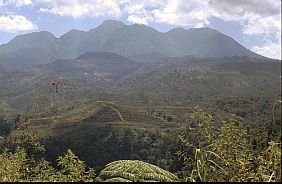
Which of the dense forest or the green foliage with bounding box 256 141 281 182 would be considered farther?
the dense forest

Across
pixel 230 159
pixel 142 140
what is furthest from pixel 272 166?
pixel 142 140

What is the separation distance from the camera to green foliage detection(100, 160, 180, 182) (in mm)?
7547

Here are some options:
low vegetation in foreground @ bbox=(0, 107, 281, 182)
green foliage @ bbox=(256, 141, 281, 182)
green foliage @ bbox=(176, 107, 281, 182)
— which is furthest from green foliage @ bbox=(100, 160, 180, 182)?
green foliage @ bbox=(256, 141, 281, 182)

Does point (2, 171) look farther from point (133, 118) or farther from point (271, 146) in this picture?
point (133, 118)

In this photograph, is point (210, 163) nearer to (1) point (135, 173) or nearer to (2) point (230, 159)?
(2) point (230, 159)

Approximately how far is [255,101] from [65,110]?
81.4 meters

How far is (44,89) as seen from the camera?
9.28m

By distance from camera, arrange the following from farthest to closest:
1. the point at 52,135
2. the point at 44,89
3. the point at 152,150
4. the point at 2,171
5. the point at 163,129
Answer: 1. the point at 163,129
2. the point at 52,135
3. the point at 152,150
4. the point at 44,89
5. the point at 2,171

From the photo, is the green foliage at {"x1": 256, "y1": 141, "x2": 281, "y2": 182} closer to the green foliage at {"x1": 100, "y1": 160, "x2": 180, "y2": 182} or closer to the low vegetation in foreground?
the low vegetation in foreground

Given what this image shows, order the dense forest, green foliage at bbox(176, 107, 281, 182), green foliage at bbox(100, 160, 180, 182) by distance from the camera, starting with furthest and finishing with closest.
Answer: green foliage at bbox(100, 160, 180, 182), the dense forest, green foliage at bbox(176, 107, 281, 182)

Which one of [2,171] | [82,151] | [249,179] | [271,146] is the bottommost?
[82,151]

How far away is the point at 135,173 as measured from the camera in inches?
308

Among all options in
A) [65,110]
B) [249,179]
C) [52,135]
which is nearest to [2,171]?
[249,179]

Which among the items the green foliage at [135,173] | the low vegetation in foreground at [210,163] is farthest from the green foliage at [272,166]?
the green foliage at [135,173]
